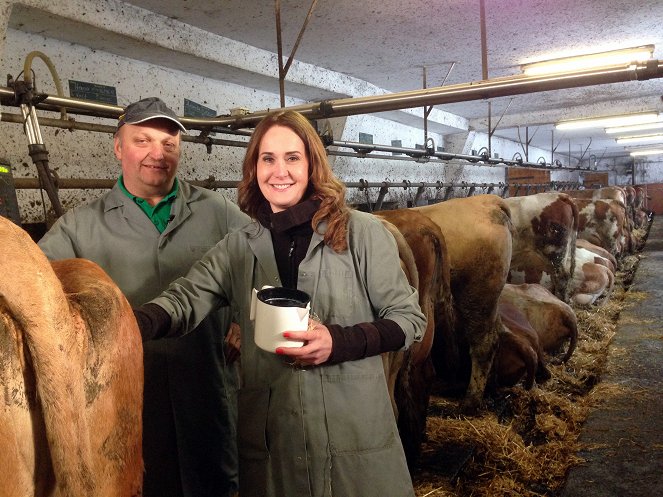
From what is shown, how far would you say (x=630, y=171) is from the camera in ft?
99.6

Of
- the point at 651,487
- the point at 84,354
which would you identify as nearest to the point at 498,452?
the point at 651,487

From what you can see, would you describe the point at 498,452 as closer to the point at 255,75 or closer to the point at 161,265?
the point at 161,265

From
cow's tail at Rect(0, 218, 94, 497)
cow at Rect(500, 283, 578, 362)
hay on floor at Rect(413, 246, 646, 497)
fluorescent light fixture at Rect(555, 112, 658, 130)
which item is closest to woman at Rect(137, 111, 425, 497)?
cow's tail at Rect(0, 218, 94, 497)

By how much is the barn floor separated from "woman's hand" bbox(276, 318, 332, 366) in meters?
2.00

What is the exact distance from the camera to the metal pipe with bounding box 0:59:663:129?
2.88m

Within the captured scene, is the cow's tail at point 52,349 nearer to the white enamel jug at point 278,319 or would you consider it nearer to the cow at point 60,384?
the cow at point 60,384

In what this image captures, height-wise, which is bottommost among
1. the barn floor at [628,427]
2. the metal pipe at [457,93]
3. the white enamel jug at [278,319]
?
the barn floor at [628,427]

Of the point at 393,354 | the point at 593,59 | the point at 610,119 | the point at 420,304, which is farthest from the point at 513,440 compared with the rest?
the point at 610,119

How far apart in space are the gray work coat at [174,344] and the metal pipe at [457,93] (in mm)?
780

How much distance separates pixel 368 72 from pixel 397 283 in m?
5.74

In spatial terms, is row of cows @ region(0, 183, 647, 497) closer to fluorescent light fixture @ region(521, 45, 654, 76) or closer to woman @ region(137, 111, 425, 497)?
woman @ region(137, 111, 425, 497)

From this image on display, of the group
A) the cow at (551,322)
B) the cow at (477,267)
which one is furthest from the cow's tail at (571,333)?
the cow at (477,267)

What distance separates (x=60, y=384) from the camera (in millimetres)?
817

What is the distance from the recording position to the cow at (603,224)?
11.4 metres
